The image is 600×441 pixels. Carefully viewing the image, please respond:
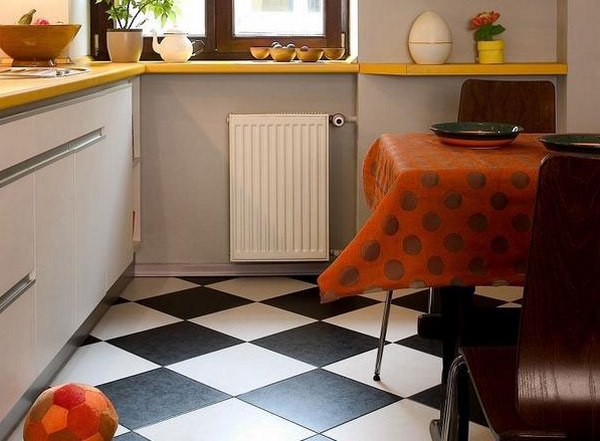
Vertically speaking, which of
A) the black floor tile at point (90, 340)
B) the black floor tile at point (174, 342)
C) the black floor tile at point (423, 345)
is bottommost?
the black floor tile at point (423, 345)

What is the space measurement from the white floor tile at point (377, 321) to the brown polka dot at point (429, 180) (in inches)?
56.0

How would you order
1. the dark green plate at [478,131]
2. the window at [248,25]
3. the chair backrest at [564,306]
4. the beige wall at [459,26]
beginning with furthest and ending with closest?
the window at [248,25], the beige wall at [459,26], the dark green plate at [478,131], the chair backrest at [564,306]

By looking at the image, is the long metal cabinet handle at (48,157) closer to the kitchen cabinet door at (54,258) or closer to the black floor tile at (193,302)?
the kitchen cabinet door at (54,258)

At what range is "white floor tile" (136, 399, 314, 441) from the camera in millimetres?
2584

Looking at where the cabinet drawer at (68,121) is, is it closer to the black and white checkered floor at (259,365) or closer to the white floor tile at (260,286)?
the black and white checkered floor at (259,365)

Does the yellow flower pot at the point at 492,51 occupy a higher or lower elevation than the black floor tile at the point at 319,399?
higher

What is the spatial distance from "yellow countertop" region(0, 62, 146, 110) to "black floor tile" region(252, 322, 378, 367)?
1.02 metres

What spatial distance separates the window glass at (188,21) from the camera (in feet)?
15.0

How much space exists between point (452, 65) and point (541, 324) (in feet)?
8.63

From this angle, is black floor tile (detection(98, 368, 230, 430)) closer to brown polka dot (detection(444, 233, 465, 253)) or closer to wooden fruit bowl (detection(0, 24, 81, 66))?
brown polka dot (detection(444, 233, 465, 253))

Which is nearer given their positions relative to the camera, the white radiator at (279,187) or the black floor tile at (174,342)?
the black floor tile at (174,342)

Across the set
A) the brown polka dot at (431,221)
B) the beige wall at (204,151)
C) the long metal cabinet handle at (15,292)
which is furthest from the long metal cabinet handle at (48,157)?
the brown polka dot at (431,221)

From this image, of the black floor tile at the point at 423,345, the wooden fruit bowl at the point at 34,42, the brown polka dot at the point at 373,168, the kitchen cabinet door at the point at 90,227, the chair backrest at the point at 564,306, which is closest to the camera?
the chair backrest at the point at 564,306

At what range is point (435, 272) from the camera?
2.09m
